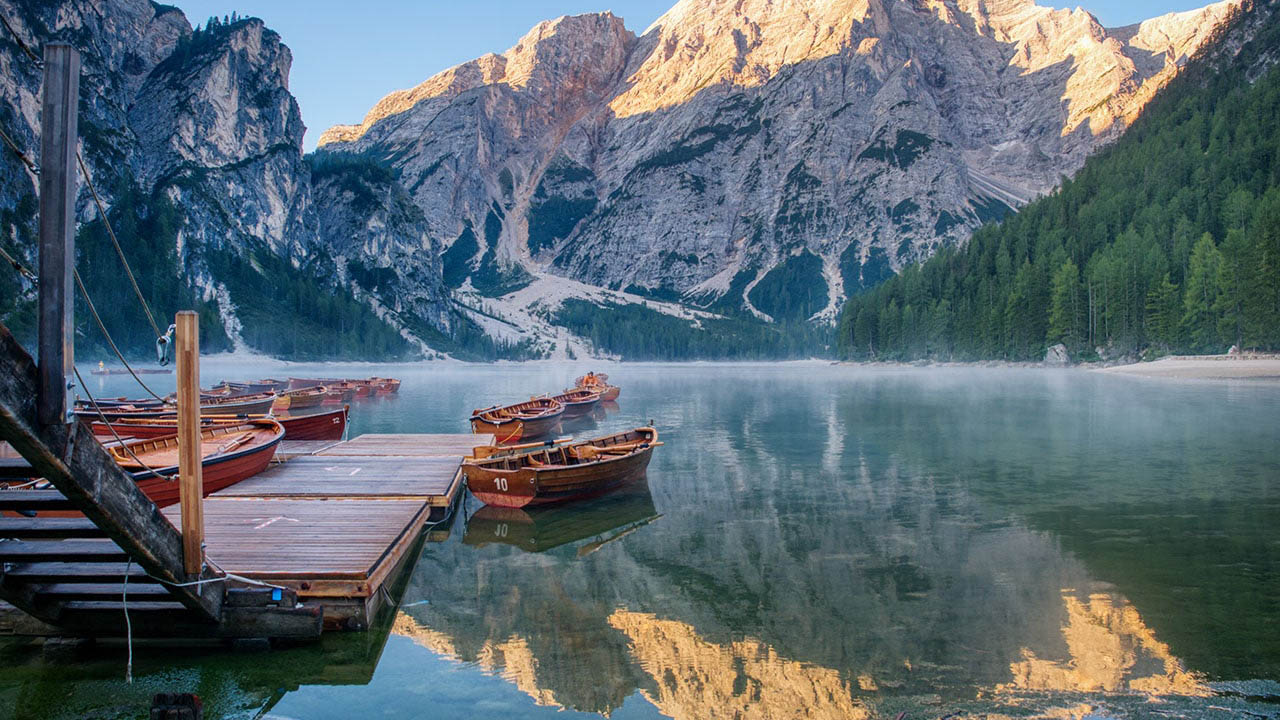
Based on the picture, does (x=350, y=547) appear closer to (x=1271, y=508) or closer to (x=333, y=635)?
(x=333, y=635)

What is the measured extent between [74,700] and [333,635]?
11.5ft

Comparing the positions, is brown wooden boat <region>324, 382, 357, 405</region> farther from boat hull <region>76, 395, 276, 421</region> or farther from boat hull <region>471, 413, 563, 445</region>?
boat hull <region>471, 413, 563, 445</region>

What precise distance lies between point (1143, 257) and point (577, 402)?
95.1 meters

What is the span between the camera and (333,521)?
16.5 metres

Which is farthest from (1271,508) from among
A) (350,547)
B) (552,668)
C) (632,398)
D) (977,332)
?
(977,332)

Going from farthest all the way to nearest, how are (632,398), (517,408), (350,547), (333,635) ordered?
(632,398) < (517,408) < (350,547) < (333,635)

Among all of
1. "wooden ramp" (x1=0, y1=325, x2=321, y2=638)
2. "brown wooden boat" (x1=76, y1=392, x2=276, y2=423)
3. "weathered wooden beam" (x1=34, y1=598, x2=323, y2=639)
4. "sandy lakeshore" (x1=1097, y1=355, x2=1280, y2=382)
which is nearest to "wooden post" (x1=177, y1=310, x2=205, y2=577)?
"wooden ramp" (x1=0, y1=325, x2=321, y2=638)

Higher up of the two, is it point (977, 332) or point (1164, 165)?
point (1164, 165)

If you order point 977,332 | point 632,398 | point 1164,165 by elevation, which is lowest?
point 632,398

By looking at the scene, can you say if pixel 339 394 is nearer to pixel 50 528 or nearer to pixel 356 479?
pixel 356 479

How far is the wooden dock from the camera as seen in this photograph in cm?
1249

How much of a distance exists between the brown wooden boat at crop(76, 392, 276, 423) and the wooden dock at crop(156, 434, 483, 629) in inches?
238

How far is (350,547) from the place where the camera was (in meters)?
14.2

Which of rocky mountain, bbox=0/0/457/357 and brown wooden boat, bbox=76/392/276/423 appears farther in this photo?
rocky mountain, bbox=0/0/457/357
